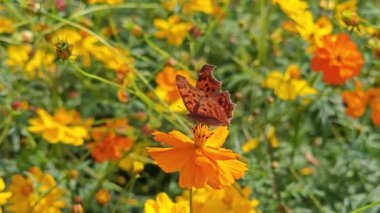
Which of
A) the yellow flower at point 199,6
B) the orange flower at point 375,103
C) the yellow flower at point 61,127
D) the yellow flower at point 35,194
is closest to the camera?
the yellow flower at point 35,194

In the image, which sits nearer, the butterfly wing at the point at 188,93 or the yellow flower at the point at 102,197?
the butterfly wing at the point at 188,93

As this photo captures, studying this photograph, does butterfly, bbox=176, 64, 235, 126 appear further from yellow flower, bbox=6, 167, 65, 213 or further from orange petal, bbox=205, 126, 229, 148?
yellow flower, bbox=6, 167, 65, 213

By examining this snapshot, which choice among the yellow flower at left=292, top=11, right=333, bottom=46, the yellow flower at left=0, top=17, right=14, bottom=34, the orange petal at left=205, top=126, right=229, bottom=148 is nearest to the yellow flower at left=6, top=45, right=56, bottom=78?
the yellow flower at left=0, top=17, right=14, bottom=34

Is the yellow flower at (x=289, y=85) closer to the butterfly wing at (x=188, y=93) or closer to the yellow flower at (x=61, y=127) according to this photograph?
the yellow flower at (x=61, y=127)

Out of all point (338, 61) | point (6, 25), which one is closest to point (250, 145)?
point (338, 61)

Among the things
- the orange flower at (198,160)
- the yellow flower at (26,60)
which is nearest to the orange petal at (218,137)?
the orange flower at (198,160)

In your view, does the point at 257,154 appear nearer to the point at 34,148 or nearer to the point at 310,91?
the point at 310,91

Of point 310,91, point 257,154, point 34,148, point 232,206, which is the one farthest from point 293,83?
point 34,148
